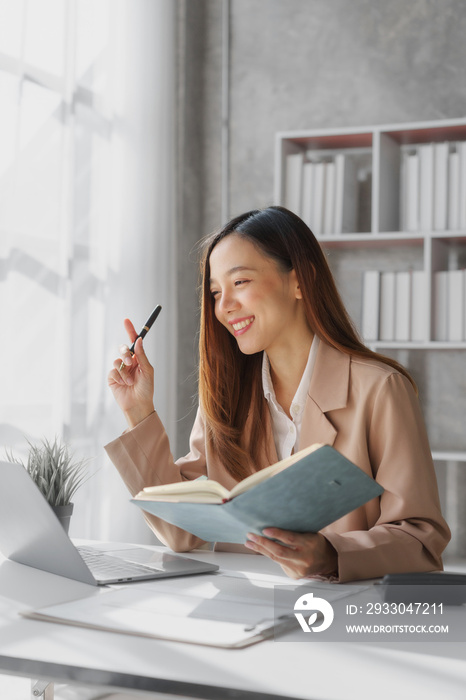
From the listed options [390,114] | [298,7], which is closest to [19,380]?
[390,114]

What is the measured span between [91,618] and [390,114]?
113 inches

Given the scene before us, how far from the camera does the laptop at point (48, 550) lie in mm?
1202

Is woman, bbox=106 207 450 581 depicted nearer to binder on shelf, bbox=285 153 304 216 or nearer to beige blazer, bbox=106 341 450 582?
beige blazer, bbox=106 341 450 582

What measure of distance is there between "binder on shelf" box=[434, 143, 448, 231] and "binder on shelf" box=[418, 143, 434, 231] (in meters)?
0.01

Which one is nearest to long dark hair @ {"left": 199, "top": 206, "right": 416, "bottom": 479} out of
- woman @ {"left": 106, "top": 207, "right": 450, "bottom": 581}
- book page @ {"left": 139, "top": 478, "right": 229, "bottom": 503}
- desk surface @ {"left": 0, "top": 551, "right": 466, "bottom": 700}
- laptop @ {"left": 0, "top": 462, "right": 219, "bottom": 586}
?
woman @ {"left": 106, "top": 207, "right": 450, "bottom": 581}

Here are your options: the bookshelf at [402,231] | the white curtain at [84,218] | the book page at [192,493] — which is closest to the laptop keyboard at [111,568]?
the book page at [192,493]

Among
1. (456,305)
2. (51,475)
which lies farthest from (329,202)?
(51,475)

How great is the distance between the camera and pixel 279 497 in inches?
39.6

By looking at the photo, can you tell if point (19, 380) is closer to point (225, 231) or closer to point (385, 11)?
point (225, 231)

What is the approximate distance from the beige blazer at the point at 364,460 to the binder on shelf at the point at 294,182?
166 centimetres

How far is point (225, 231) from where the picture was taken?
179 centimetres

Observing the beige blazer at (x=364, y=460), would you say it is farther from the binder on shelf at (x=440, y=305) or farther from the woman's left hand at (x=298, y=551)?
the binder on shelf at (x=440, y=305)

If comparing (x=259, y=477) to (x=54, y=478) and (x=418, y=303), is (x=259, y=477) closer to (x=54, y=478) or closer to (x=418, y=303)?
(x=54, y=478)

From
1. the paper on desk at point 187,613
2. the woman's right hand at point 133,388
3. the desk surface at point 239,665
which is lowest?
the paper on desk at point 187,613
